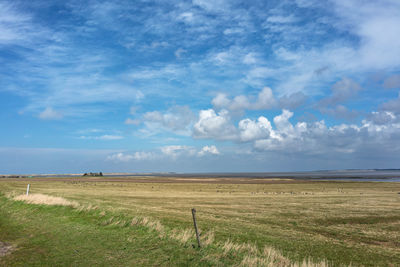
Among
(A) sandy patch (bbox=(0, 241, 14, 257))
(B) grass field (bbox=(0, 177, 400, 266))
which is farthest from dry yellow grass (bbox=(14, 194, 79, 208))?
(A) sandy patch (bbox=(0, 241, 14, 257))

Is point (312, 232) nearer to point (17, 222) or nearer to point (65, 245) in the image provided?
point (65, 245)

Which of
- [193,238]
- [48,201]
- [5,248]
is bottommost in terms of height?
[193,238]

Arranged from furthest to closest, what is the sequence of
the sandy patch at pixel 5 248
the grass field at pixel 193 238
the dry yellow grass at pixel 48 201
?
1. the dry yellow grass at pixel 48 201
2. the sandy patch at pixel 5 248
3. the grass field at pixel 193 238

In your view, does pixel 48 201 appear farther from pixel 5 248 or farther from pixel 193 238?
pixel 193 238

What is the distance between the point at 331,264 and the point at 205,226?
434 inches

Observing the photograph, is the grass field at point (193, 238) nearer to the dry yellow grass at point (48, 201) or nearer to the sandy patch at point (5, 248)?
the sandy patch at point (5, 248)

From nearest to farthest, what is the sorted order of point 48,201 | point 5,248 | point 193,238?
point 5,248
point 193,238
point 48,201

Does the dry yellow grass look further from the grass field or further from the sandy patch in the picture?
the sandy patch

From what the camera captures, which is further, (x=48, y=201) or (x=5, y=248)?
(x=48, y=201)

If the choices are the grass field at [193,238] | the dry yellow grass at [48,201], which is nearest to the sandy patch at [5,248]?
the grass field at [193,238]

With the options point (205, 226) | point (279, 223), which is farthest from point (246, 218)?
point (205, 226)

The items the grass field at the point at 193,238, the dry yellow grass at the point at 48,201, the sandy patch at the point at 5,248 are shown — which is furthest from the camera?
the dry yellow grass at the point at 48,201

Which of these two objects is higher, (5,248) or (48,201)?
(48,201)

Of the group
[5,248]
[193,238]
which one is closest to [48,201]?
[5,248]
